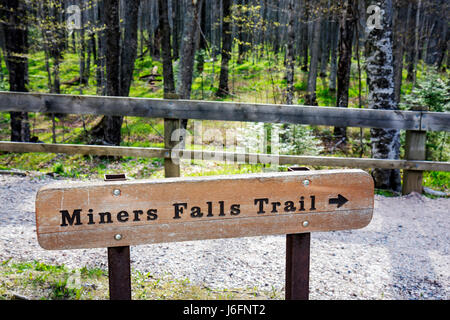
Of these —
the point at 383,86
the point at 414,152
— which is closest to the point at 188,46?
the point at 383,86

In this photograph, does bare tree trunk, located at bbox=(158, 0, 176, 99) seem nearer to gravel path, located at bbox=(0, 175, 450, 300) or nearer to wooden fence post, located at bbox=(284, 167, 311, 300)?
gravel path, located at bbox=(0, 175, 450, 300)

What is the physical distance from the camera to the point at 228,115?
5.36m

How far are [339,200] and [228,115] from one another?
10.7 ft

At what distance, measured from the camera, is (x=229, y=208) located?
2.16 metres

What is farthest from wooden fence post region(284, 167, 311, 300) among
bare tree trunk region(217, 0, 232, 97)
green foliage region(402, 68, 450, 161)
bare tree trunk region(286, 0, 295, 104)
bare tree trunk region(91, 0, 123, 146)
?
bare tree trunk region(217, 0, 232, 97)

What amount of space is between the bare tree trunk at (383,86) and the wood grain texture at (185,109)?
1.10 metres

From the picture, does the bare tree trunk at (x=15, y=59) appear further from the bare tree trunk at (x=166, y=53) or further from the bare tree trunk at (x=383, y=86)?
the bare tree trunk at (x=383, y=86)

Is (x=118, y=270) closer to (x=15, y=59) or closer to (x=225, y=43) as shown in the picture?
(x=15, y=59)

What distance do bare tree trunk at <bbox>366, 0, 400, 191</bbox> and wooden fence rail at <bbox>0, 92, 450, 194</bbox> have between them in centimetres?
90

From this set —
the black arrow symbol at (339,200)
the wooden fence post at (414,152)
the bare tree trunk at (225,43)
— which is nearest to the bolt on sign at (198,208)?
the black arrow symbol at (339,200)

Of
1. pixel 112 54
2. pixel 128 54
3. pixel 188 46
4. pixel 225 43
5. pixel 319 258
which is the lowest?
pixel 319 258

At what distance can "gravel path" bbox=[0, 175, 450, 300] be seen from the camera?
11.2 ft

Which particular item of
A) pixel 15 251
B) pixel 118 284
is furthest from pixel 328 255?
pixel 15 251
